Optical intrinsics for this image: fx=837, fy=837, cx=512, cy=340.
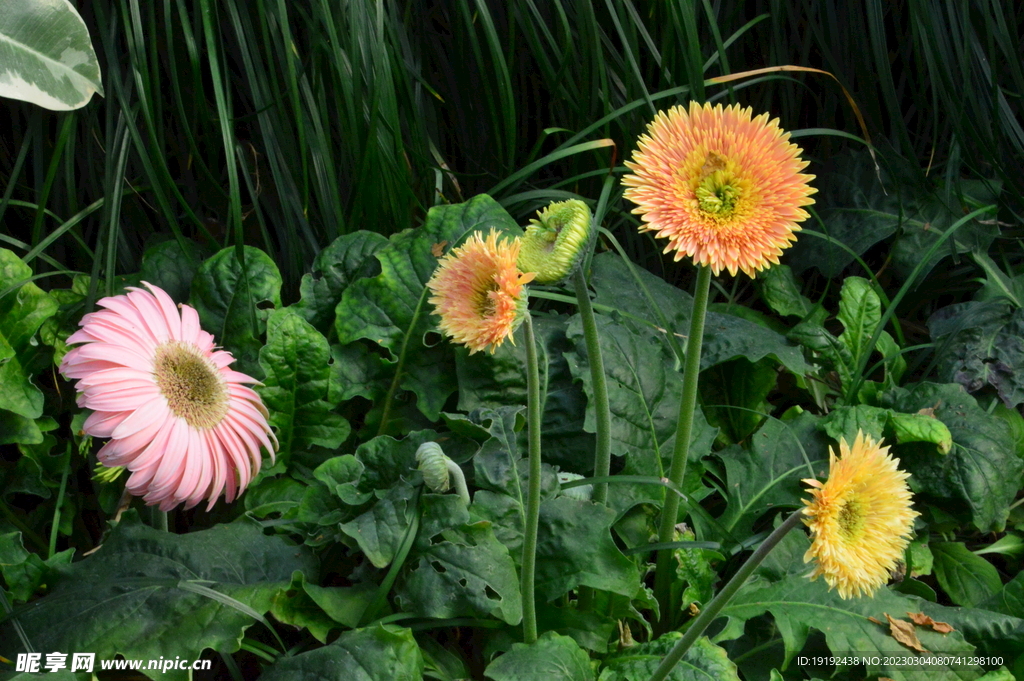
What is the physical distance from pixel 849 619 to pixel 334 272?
1.11 m

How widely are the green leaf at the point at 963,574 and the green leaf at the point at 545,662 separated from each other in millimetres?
779

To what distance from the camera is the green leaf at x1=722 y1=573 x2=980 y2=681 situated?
1.28 meters

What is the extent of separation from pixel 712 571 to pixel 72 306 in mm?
1275

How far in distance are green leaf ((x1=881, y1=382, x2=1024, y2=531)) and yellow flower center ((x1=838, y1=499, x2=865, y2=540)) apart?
2.71ft

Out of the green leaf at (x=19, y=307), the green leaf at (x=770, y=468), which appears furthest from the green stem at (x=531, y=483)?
the green leaf at (x=19, y=307)

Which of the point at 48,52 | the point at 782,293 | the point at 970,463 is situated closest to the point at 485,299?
the point at 48,52

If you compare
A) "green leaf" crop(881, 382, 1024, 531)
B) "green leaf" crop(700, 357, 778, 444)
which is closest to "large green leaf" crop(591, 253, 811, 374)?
"green leaf" crop(700, 357, 778, 444)

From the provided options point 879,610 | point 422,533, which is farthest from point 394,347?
point 879,610

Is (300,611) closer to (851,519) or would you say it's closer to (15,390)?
(15,390)

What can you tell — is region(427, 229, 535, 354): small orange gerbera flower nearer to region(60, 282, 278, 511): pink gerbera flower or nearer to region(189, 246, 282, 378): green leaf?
region(60, 282, 278, 511): pink gerbera flower

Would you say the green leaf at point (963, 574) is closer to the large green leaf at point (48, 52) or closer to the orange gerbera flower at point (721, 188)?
the orange gerbera flower at point (721, 188)

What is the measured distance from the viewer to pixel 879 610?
52.2 inches

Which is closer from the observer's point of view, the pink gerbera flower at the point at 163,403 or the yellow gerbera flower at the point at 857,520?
the yellow gerbera flower at the point at 857,520

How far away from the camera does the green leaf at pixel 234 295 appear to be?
1.60 m
